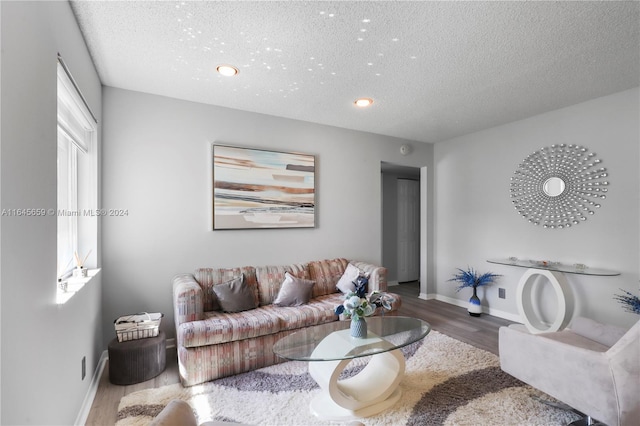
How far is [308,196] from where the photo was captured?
3.88 metres

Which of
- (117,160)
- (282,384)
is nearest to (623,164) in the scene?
(282,384)

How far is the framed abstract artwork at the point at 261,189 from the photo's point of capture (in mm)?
3338

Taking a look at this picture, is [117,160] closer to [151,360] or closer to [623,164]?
[151,360]

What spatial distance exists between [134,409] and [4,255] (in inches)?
61.5

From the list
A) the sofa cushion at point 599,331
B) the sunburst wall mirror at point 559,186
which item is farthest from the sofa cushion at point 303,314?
the sunburst wall mirror at point 559,186

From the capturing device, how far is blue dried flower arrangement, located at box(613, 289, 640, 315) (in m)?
2.80

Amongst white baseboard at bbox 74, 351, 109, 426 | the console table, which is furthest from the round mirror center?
white baseboard at bbox 74, 351, 109, 426

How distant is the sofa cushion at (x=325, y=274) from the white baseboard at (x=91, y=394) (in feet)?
6.71

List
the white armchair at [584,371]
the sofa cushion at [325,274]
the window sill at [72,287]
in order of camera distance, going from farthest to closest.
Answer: the sofa cushion at [325,274]
the window sill at [72,287]
the white armchair at [584,371]

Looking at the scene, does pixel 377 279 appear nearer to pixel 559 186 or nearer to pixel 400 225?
pixel 559 186

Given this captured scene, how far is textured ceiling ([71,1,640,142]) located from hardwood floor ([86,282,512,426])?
8.22ft

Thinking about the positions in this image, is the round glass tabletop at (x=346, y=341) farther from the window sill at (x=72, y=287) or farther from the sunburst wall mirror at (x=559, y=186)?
the sunburst wall mirror at (x=559, y=186)

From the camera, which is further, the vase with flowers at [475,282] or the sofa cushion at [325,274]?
the vase with flowers at [475,282]

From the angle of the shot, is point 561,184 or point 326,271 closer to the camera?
point 561,184
